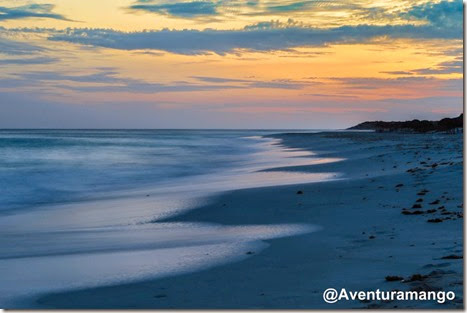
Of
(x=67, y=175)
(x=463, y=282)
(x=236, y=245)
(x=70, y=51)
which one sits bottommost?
(x=67, y=175)

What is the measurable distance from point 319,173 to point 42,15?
42.0 feet

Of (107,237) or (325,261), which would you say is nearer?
(325,261)

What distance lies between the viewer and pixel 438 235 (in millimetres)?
8164

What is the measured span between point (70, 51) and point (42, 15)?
190cm

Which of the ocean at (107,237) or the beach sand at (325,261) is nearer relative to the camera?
the beach sand at (325,261)

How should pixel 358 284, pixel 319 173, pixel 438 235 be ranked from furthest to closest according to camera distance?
pixel 319 173 < pixel 438 235 < pixel 358 284

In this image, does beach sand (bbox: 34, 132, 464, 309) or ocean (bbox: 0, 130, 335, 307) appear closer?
beach sand (bbox: 34, 132, 464, 309)

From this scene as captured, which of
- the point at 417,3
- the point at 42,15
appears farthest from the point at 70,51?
the point at 417,3

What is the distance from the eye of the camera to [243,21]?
9.73 m

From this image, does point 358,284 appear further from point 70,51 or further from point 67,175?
point 67,175

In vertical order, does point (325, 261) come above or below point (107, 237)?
above

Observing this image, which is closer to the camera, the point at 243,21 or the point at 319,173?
the point at 243,21

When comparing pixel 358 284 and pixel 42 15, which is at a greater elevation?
pixel 42 15

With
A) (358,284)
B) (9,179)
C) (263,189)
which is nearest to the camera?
(358,284)
